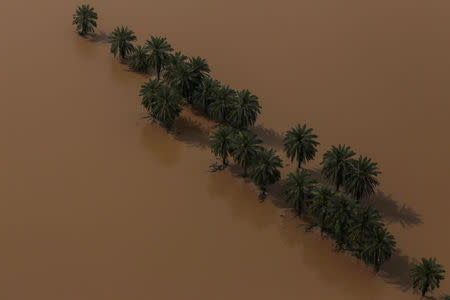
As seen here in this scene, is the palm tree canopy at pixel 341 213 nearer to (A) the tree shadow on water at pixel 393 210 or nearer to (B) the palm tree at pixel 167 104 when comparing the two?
(A) the tree shadow on water at pixel 393 210

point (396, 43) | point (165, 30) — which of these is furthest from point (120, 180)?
point (396, 43)

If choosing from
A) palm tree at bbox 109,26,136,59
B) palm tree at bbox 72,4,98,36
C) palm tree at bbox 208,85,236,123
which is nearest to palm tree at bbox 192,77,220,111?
palm tree at bbox 208,85,236,123

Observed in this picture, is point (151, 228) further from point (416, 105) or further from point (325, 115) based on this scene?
point (416, 105)

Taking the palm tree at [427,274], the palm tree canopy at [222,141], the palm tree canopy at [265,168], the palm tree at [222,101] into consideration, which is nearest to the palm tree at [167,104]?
the palm tree at [222,101]

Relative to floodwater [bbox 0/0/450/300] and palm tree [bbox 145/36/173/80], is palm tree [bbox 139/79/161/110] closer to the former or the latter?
floodwater [bbox 0/0/450/300]

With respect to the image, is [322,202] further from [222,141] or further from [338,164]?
[222,141]

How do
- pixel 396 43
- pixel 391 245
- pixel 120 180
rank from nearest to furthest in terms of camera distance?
pixel 391 245 → pixel 120 180 → pixel 396 43
